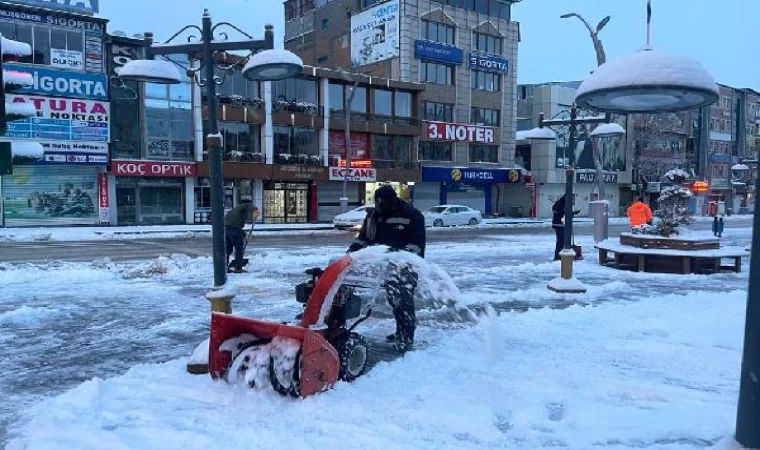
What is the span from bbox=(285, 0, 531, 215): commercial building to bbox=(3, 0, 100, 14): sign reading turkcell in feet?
67.7

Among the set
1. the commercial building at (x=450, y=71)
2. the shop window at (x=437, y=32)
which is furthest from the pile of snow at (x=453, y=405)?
the shop window at (x=437, y=32)

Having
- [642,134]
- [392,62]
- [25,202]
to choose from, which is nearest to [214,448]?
[25,202]

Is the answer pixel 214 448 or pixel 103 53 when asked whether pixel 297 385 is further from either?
pixel 103 53

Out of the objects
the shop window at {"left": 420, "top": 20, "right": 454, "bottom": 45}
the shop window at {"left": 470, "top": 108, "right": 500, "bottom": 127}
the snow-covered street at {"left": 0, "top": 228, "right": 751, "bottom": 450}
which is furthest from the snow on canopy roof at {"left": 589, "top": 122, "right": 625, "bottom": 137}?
the shop window at {"left": 470, "top": 108, "right": 500, "bottom": 127}

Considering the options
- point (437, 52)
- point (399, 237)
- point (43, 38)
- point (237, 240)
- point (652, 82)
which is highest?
point (437, 52)

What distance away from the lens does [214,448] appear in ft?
12.9

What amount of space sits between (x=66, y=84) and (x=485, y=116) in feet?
100

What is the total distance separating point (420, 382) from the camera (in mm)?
5273

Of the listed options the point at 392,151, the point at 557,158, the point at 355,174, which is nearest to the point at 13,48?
the point at 355,174

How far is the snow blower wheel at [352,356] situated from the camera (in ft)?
16.8

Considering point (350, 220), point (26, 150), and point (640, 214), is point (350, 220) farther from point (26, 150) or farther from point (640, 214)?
point (26, 150)

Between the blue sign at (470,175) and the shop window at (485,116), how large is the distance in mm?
4015

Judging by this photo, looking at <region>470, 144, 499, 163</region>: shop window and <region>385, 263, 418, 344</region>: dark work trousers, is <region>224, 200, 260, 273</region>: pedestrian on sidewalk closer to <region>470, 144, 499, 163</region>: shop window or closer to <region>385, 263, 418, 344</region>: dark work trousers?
<region>385, 263, 418, 344</region>: dark work trousers

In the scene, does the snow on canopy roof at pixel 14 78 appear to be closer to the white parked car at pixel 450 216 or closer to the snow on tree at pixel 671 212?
the snow on tree at pixel 671 212
